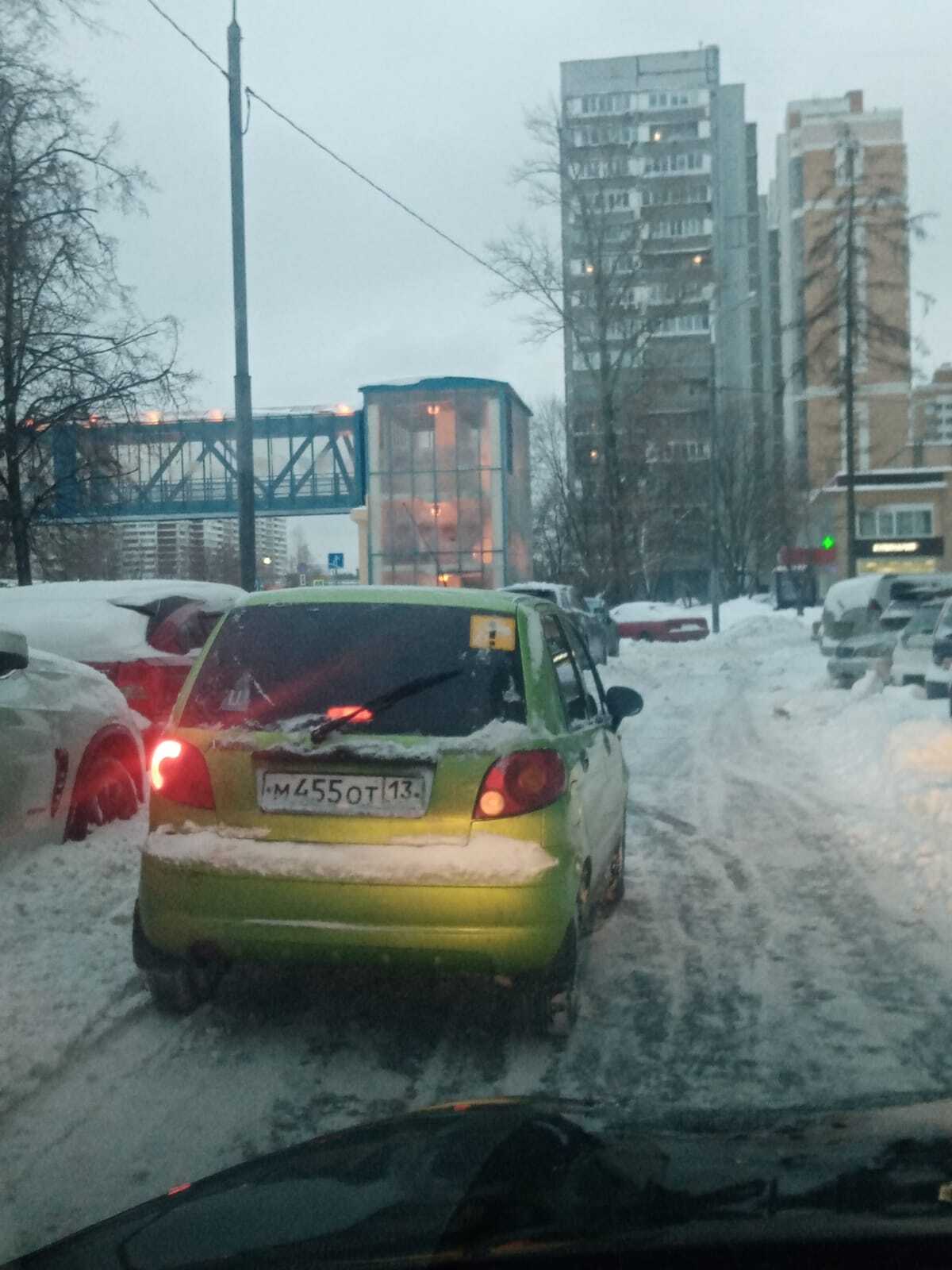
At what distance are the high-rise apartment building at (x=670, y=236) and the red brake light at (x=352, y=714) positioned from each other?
33.8m

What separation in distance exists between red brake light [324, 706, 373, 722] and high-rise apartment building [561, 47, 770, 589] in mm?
33785

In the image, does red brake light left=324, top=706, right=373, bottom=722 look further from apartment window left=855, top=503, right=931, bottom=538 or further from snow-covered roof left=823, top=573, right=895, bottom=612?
apartment window left=855, top=503, right=931, bottom=538

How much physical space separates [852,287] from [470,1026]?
1374 inches

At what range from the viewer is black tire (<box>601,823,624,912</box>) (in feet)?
21.0

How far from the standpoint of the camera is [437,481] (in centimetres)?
3997

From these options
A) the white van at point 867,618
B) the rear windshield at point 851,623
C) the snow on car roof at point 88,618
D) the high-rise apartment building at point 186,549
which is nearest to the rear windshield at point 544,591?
the white van at point 867,618

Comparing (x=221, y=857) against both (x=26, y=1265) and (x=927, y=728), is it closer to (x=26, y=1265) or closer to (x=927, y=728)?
(x=26, y=1265)

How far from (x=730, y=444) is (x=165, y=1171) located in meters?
67.4

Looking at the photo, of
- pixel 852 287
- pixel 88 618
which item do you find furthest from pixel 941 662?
pixel 852 287

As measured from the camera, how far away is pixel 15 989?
498 cm

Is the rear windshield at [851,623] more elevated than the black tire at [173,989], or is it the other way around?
the rear windshield at [851,623]

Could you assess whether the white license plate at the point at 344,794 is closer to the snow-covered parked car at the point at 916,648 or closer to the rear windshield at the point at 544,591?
the snow-covered parked car at the point at 916,648

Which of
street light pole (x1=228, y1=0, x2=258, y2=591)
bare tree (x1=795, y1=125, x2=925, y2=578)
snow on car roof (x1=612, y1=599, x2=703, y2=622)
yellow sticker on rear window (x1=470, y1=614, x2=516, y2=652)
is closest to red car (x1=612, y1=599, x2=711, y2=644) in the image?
snow on car roof (x1=612, y1=599, x2=703, y2=622)

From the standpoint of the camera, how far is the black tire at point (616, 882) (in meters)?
6.39
